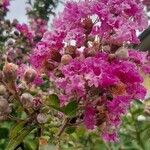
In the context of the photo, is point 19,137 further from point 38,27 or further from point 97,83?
point 38,27

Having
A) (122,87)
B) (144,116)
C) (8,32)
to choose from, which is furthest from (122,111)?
(8,32)

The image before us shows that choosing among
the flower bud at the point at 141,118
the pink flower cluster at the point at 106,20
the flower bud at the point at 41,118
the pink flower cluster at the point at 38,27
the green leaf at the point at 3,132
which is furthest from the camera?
the pink flower cluster at the point at 38,27

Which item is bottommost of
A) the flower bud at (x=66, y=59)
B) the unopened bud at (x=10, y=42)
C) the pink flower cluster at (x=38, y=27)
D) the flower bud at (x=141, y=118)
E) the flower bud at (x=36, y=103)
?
the flower bud at (x=36, y=103)

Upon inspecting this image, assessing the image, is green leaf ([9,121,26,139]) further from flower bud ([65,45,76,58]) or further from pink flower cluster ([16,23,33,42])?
pink flower cluster ([16,23,33,42])

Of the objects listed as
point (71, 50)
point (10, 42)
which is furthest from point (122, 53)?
point (10, 42)

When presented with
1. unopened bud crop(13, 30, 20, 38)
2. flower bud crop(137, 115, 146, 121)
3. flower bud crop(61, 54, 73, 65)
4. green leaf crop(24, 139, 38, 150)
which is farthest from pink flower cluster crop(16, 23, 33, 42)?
flower bud crop(61, 54, 73, 65)

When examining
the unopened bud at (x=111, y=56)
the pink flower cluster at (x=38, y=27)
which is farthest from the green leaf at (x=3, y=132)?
the pink flower cluster at (x=38, y=27)

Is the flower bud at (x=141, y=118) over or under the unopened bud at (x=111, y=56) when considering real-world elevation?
over

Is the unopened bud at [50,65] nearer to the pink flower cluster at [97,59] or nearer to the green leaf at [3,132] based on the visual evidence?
the pink flower cluster at [97,59]
